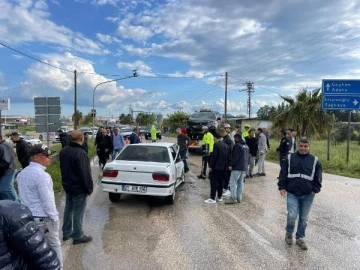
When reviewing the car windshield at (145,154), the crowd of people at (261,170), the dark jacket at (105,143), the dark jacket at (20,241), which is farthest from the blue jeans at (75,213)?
the dark jacket at (105,143)

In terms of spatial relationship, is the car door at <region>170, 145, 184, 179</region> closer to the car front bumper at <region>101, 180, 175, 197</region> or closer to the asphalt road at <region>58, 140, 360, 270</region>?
the asphalt road at <region>58, 140, 360, 270</region>

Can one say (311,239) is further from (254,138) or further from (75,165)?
(254,138)

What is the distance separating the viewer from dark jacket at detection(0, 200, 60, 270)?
1846mm

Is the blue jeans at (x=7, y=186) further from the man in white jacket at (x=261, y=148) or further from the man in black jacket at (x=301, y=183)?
the man in white jacket at (x=261, y=148)

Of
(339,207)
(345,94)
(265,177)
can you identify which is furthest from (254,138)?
(345,94)

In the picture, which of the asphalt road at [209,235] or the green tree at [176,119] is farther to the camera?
the green tree at [176,119]

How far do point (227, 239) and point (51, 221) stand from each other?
117 inches

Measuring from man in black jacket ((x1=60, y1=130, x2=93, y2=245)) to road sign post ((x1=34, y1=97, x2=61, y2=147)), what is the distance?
8.03m

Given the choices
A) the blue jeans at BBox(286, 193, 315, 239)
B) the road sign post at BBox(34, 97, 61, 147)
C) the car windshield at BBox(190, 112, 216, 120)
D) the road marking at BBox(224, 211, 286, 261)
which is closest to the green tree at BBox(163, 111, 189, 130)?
the car windshield at BBox(190, 112, 216, 120)

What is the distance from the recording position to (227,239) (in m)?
5.73

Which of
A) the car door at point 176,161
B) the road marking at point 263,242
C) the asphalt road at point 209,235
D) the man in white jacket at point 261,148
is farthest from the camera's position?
the man in white jacket at point 261,148

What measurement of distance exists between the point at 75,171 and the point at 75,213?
2.30 feet

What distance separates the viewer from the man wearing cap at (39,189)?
12.4 feet

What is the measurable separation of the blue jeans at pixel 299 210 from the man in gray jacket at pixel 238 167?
2831 millimetres
